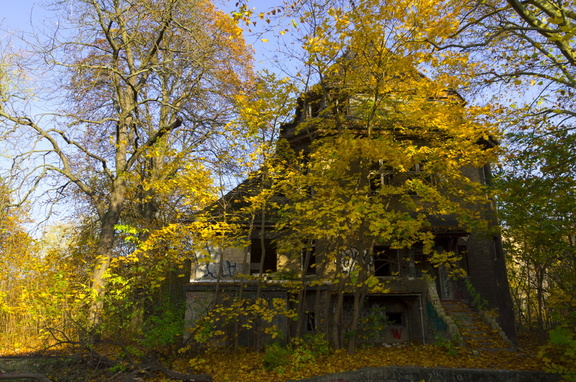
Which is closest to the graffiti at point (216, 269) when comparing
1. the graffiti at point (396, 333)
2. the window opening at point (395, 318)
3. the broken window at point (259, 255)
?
the broken window at point (259, 255)

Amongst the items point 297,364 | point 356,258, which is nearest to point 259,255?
point 356,258

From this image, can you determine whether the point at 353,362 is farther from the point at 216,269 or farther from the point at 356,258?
the point at 216,269

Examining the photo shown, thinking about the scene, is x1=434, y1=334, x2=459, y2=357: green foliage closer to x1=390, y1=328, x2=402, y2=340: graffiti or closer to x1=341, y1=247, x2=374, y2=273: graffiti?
x1=390, y1=328, x2=402, y2=340: graffiti

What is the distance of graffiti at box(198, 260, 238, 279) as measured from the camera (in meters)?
16.8

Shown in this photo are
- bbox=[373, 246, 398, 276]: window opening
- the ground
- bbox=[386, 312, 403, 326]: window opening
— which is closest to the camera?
the ground

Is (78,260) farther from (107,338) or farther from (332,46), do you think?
(332,46)

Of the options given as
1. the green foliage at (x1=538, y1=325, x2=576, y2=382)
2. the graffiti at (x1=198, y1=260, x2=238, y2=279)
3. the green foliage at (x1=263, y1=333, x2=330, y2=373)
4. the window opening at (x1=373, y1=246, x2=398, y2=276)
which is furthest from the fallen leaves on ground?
the window opening at (x1=373, y1=246, x2=398, y2=276)

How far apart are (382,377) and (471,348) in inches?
165

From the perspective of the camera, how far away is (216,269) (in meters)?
16.9

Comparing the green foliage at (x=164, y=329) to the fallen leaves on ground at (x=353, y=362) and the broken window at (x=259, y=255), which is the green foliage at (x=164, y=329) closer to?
the fallen leaves on ground at (x=353, y=362)

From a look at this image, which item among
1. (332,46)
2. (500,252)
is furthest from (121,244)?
(500,252)

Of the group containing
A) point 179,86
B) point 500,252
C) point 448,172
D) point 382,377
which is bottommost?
point 382,377

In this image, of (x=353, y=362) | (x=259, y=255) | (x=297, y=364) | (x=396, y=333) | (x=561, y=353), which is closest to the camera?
(x=561, y=353)

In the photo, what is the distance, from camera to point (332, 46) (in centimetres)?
1157
